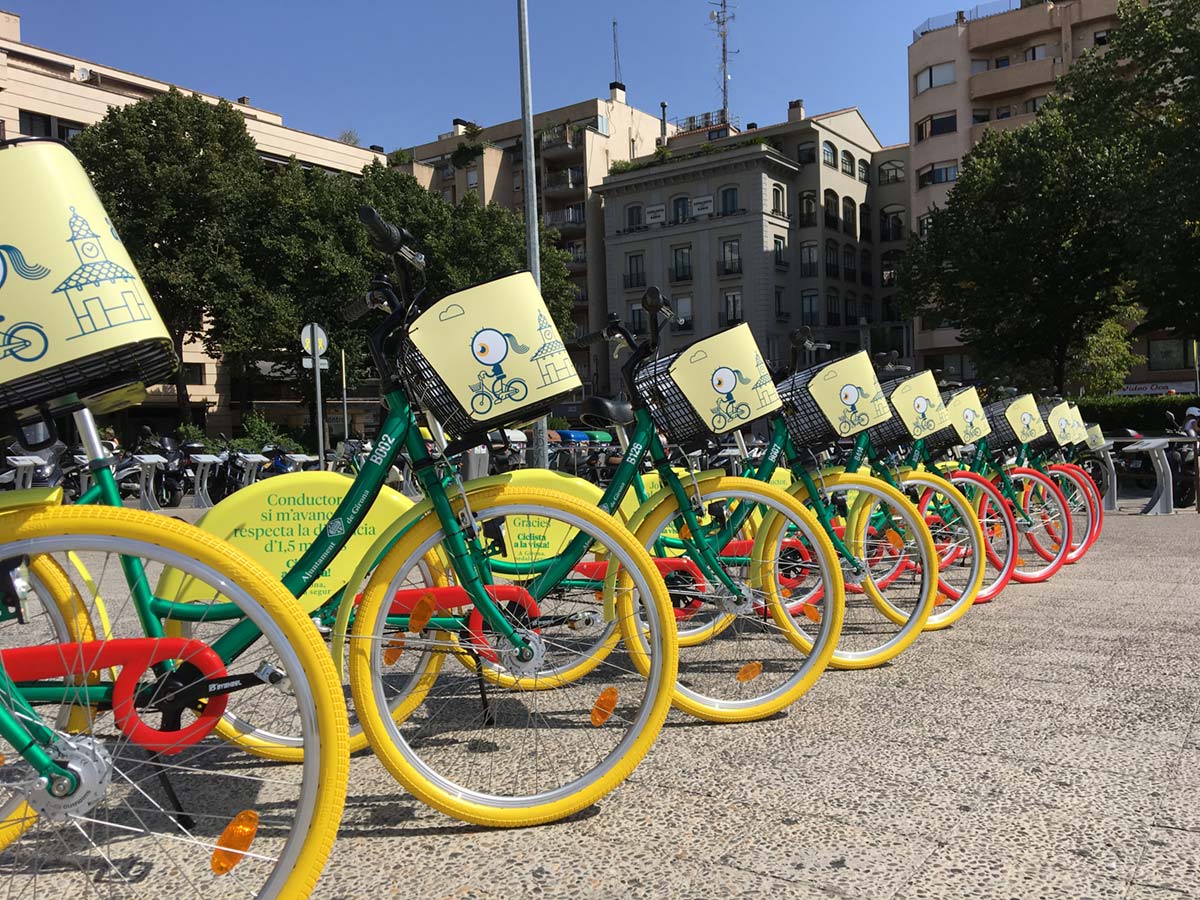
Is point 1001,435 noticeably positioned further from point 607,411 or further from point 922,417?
point 607,411

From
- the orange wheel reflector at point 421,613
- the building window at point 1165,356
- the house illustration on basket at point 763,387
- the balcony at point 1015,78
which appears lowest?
the orange wheel reflector at point 421,613

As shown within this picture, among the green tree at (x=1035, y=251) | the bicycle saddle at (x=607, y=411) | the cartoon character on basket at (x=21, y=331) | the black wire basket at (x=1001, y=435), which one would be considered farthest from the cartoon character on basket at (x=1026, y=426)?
the green tree at (x=1035, y=251)

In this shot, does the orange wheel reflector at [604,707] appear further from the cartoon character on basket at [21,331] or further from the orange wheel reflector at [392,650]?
A: the cartoon character on basket at [21,331]

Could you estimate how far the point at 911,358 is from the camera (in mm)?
43281

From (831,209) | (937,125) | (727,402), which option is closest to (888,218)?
(831,209)

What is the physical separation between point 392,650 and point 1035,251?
1031 inches

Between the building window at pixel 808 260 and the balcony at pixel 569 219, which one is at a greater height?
the balcony at pixel 569 219

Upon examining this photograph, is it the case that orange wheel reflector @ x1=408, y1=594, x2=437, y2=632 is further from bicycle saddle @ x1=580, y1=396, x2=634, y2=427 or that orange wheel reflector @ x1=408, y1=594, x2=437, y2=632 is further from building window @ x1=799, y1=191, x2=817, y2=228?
building window @ x1=799, y1=191, x2=817, y2=228

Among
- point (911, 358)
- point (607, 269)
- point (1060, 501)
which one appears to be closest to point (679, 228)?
point (607, 269)

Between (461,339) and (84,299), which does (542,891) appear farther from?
(84,299)

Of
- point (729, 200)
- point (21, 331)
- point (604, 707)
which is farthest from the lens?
point (729, 200)

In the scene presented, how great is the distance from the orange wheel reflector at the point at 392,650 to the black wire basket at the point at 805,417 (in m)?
2.09

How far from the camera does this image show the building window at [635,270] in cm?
4841

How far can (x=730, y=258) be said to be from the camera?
45.3 metres
